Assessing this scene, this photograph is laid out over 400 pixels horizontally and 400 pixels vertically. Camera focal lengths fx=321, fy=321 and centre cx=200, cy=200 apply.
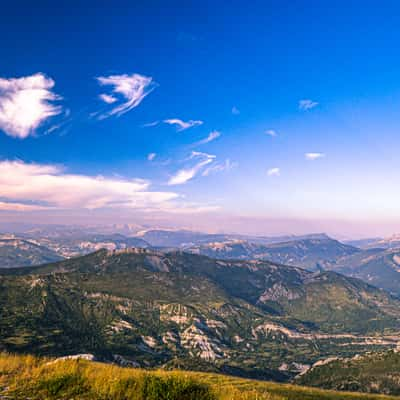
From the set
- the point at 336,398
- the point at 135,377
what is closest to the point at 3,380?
the point at 135,377

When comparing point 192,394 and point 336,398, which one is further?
point 336,398

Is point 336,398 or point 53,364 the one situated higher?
point 53,364

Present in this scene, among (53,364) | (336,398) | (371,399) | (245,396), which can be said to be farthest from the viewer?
(371,399)

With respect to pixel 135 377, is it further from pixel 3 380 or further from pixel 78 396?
pixel 3 380

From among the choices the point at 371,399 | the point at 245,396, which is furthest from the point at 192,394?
the point at 371,399

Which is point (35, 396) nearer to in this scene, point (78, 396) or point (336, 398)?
point (78, 396)

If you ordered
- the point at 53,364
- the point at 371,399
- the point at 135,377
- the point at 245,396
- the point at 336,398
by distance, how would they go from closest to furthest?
1. the point at 245,396
2. the point at 135,377
3. the point at 53,364
4. the point at 336,398
5. the point at 371,399

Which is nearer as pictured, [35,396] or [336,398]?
[35,396]

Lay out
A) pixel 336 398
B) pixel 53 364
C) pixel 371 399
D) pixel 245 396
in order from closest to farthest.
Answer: pixel 245 396 → pixel 53 364 → pixel 336 398 → pixel 371 399

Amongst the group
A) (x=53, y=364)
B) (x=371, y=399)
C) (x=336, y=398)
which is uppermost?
(x=53, y=364)
